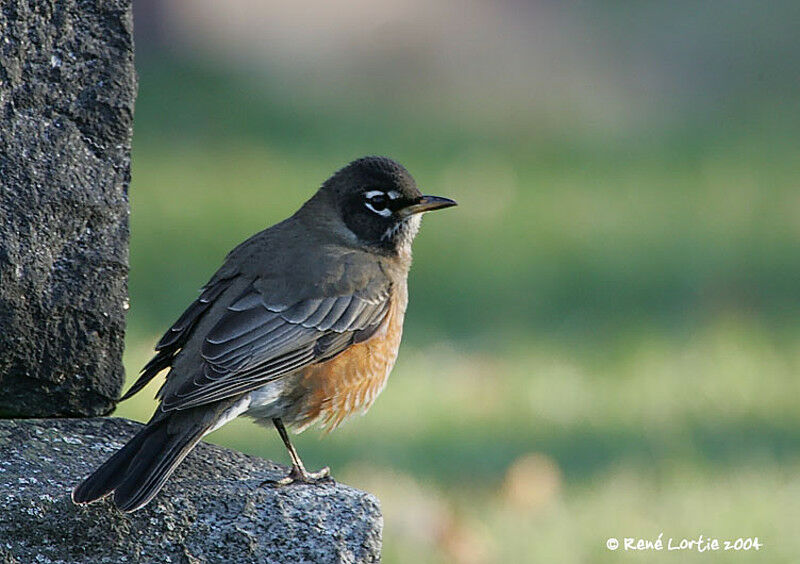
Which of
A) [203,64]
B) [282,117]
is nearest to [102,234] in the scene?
[282,117]

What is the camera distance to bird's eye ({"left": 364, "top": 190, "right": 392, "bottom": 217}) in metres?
4.08

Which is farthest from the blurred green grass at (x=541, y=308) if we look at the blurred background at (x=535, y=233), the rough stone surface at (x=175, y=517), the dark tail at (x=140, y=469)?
the dark tail at (x=140, y=469)

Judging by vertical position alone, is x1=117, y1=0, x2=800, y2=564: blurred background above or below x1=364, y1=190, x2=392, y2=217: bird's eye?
above

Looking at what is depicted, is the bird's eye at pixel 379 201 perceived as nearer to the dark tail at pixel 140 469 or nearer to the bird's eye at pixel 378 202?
the bird's eye at pixel 378 202

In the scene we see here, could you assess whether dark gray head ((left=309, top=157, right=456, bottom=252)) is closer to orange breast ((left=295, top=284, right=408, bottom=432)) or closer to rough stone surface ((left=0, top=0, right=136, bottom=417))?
orange breast ((left=295, top=284, right=408, bottom=432))

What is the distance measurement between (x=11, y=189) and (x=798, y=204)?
608cm

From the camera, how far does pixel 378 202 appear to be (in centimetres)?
408

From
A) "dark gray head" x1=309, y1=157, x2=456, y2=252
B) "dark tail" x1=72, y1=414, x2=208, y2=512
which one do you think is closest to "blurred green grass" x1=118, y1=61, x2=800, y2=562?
"dark gray head" x1=309, y1=157, x2=456, y2=252

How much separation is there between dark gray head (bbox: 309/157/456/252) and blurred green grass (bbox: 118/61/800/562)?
1043mm

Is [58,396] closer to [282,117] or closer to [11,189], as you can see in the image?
[11,189]

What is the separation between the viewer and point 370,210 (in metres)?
4.11

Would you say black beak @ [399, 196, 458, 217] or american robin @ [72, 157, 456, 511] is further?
black beak @ [399, 196, 458, 217]

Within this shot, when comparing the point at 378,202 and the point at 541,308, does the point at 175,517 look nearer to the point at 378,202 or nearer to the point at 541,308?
the point at 378,202

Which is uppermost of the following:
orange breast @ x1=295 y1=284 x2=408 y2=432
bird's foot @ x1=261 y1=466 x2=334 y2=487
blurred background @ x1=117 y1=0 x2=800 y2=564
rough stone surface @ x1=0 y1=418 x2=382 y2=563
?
blurred background @ x1=117 y1=0 x2=800 y2=564
